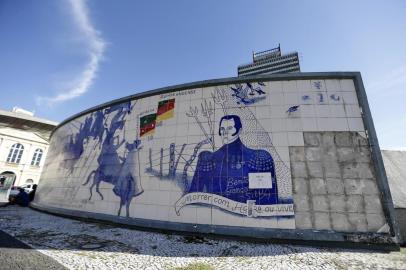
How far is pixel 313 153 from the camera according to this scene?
8.14m

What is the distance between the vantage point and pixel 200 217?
27.1 ft

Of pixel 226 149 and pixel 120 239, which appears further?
pixel 226 149

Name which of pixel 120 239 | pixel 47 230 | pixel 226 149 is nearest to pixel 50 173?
pixel 47 230

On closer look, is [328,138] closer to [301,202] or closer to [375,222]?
[301,202]

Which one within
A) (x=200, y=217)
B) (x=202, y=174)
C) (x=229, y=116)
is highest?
(x=229, y=116)

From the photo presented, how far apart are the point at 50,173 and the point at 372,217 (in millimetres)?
19485

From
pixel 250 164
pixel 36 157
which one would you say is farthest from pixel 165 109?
pixel 36 157

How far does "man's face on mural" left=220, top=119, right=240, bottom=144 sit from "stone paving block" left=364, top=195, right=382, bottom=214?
5446mm

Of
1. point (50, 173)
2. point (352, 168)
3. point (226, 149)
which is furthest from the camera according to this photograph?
point (50, 173)

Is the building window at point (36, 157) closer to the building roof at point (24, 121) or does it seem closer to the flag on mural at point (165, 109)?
the building roof at point (24, 121)

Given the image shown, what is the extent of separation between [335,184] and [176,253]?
21.2ft

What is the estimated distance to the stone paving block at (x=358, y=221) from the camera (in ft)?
23.0

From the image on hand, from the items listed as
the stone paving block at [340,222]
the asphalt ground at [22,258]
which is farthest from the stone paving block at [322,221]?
the asphalt ground at [22,258]

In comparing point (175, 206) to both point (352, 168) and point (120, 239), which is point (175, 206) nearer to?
point (120, 239)
